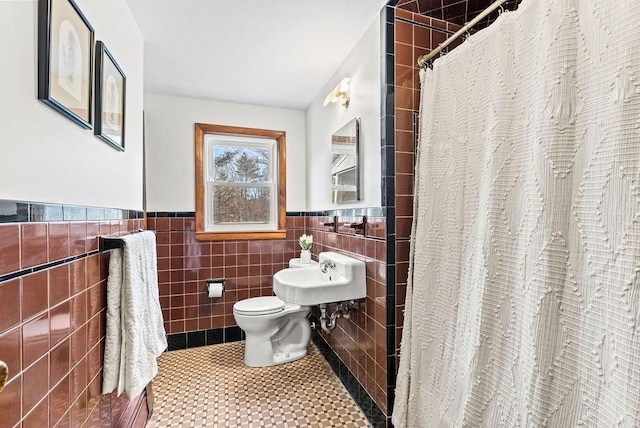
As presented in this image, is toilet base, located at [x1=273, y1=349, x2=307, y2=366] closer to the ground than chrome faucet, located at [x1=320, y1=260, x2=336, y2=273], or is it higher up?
closer to the ground

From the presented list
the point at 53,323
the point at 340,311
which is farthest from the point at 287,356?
the point at 53,323

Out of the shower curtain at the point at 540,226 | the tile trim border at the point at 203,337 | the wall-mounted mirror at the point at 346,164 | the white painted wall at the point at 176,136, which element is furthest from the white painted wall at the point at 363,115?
the tile trim border at the point at 203,337

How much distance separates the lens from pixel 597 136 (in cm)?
78

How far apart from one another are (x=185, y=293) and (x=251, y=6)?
7.65 feet

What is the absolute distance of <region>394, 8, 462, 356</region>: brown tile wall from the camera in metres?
1.57

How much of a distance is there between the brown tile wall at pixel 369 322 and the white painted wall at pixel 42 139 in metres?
1.33

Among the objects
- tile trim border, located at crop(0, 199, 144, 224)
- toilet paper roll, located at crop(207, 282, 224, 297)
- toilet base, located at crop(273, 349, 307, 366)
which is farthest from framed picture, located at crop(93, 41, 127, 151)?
toilet base, located at crop(273, 349, 307, 366)

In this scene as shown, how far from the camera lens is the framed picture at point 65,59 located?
770 mm

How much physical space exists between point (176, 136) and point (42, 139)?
79.1 inches

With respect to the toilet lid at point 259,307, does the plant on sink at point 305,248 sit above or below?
above

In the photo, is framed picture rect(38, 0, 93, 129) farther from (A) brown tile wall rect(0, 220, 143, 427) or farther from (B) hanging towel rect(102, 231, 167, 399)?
(B) hanging towel rect(102, 231, 167, 399)

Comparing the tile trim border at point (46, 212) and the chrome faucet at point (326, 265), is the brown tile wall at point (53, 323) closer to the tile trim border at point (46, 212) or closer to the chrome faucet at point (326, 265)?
the tile trim border at point (46, 212)

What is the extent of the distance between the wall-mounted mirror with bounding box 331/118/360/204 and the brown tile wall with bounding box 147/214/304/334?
3.43 ft

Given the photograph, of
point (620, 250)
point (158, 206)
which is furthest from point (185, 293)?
point (620, 250)
